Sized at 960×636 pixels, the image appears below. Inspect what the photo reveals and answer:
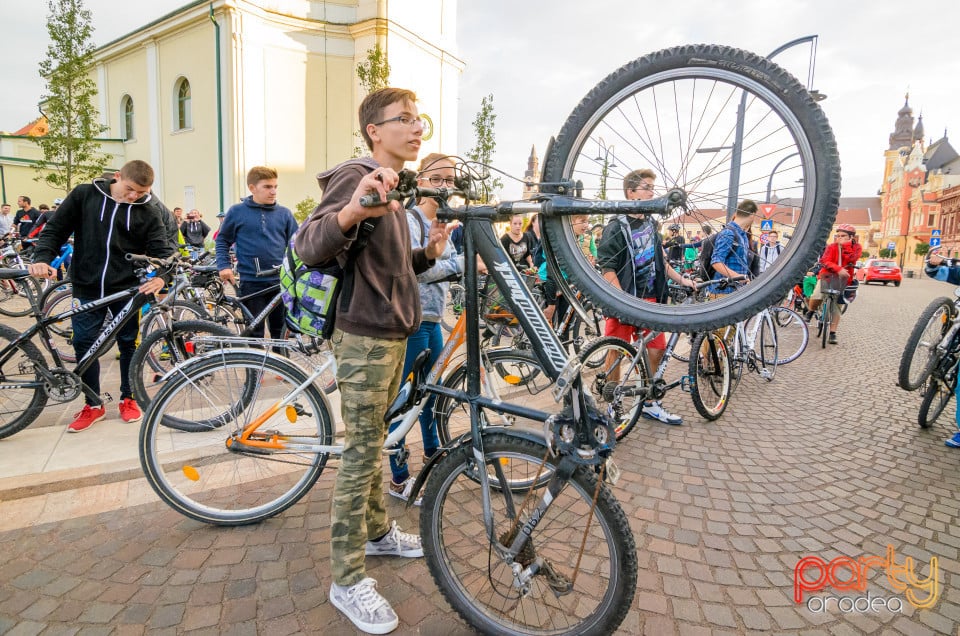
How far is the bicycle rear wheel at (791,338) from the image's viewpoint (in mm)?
8008

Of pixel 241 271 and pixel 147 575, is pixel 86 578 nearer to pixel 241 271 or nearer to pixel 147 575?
pixel 147 575

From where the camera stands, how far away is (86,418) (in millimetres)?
4273

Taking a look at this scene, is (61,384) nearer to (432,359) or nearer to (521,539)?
(432,359)

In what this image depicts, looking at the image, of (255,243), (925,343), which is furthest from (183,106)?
(925,343)

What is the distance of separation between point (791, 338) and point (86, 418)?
979 centimetres

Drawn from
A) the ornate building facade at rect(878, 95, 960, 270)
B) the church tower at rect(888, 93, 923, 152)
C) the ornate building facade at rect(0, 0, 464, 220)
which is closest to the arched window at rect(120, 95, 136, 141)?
the ornate building facade at rect(0, 0, 464, 220)

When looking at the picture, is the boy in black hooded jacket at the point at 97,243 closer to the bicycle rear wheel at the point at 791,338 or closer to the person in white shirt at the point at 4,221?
the bicycle rear wheel at the point at 791,338

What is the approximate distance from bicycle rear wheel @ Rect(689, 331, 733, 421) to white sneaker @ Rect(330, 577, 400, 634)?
3680 millimetres

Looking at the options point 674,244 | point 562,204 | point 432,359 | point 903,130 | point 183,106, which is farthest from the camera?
point 903,130

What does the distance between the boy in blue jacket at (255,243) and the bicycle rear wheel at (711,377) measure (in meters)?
4.21

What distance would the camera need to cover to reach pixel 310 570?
8.63 ft

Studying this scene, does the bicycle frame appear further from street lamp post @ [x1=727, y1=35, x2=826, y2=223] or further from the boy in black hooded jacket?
street lamp post @ [x1=727, y1=35, x2=826, y2=223]

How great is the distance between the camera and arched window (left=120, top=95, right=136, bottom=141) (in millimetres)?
25641

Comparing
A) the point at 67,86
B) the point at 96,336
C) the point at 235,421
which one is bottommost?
the point at 235,421
